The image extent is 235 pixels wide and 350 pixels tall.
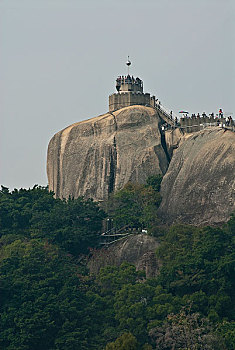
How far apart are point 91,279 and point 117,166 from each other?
13266 millimetres

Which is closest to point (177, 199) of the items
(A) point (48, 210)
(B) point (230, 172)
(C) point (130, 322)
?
(B) point (230, 172)

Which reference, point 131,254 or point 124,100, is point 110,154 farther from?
point 131,254

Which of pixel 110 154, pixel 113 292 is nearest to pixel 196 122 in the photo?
pixel 110 154

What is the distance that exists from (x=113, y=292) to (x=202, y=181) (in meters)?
10.6

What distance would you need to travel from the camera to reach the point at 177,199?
6450 centimetres

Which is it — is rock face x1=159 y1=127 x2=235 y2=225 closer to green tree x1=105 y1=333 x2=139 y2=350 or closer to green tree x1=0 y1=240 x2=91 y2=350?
green tree x1=0 y1=240 x2=91 y2=350

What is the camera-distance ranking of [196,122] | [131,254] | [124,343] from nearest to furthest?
1. [124,343]
2. [131,254]
3. [196,122]

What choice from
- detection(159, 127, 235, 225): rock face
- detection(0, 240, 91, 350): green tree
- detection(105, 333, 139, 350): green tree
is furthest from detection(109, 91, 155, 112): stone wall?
detection(105, 333, 139, 350): green tree

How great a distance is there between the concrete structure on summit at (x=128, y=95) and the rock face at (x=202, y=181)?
7515 mm

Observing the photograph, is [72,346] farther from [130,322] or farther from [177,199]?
[177,199]

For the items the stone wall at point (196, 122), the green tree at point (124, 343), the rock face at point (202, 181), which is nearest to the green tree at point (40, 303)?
the green tree at point (124, 343)

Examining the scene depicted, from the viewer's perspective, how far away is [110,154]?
229 ft

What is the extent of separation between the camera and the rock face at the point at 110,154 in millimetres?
69256

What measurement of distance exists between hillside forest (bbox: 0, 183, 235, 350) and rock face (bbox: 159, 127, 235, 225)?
63.6 inches
